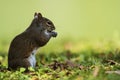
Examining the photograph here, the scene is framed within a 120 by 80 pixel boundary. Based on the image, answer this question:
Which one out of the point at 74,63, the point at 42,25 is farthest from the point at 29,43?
the point at 74,63

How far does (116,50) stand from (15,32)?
2.91 meters

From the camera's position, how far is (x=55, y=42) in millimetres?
12109

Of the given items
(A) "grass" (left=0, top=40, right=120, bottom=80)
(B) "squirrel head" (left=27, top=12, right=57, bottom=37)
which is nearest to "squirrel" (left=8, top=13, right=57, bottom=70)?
(B) "squirrel head" (left=27, top=12, right=57, bottom=37)

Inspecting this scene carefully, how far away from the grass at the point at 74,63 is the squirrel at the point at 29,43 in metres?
0.14

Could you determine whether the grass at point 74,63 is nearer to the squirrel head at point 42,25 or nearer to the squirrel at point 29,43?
the squirrel at point 29,43

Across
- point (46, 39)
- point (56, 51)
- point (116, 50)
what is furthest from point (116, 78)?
point (56, 51)

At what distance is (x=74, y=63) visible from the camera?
868 cm

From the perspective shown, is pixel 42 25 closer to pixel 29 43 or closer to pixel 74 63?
pixel 29 43

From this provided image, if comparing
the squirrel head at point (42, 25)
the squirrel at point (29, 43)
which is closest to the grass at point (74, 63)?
the squirrel at point (29, 43)

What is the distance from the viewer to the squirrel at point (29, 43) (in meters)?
8.30

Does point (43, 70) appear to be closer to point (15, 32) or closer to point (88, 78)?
point (88, 78)

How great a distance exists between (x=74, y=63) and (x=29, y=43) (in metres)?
0.82

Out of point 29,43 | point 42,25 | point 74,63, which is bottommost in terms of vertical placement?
point 74,63

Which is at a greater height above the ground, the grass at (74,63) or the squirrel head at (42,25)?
the squirrel head at (42,25)
